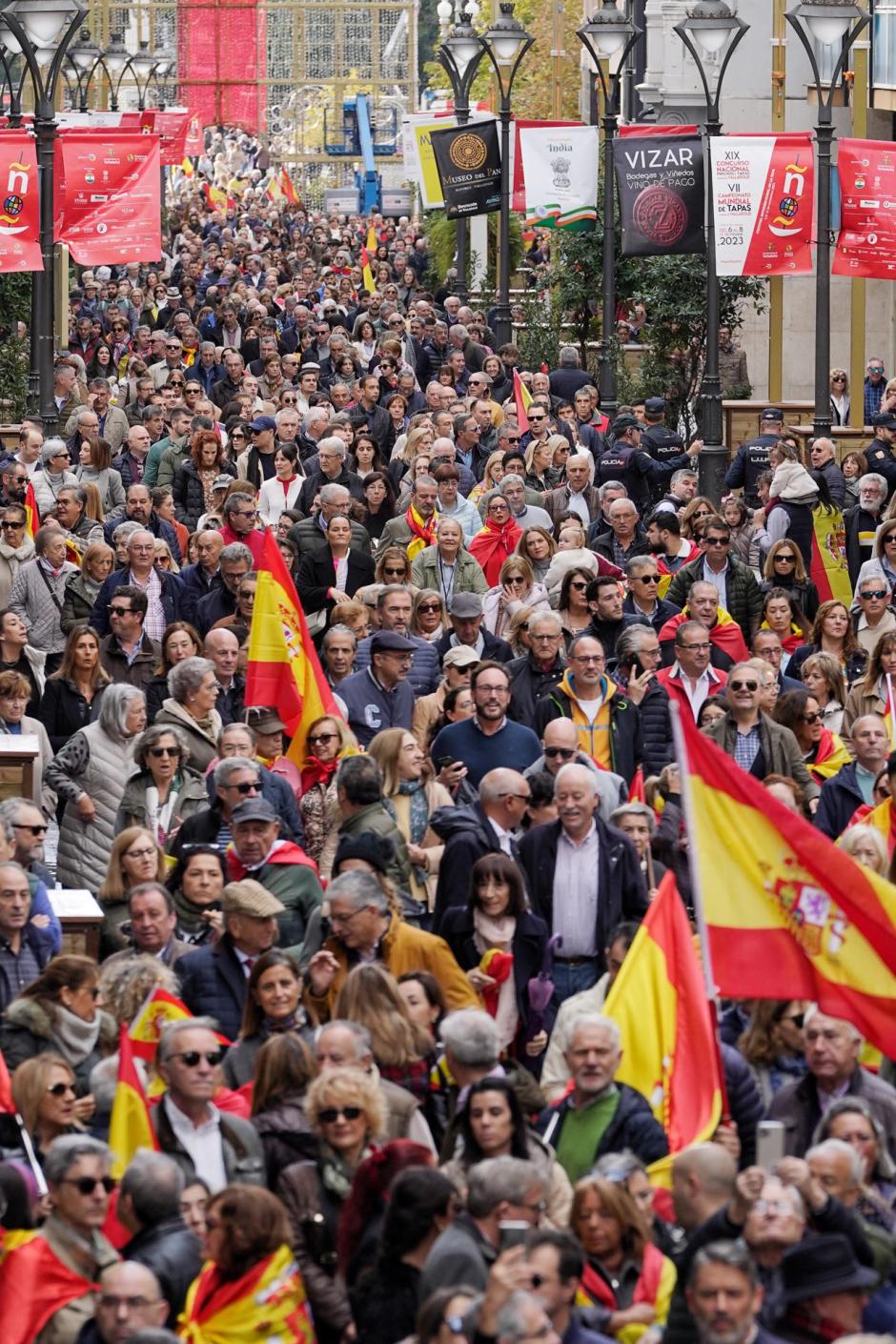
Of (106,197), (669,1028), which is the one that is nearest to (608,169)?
(106,197)

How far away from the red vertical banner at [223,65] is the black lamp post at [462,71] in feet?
256

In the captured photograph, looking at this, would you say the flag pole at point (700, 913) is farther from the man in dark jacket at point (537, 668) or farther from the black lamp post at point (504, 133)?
the black lamp post at point (504, 133)

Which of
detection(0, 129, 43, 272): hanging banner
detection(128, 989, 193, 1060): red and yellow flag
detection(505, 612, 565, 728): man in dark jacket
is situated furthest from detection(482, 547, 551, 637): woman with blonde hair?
detection(0, 129, 43, 272): hanging banner

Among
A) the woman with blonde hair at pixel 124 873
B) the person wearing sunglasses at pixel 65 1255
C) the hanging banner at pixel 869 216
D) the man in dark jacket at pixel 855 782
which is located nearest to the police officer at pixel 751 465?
the hanging banner at pixel 869 216

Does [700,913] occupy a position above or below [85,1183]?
above

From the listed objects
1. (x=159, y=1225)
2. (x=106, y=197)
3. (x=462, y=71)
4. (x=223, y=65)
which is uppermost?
(x=223, y=65)

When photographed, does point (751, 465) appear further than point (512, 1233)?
Yes

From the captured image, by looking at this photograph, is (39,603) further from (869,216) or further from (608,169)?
(608,169)

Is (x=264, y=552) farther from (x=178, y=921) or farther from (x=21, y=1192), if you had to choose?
(x=21, y=1192)

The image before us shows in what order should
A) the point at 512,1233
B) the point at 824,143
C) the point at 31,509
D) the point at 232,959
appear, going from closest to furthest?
1. the point at 512,1233
2. the point at 232,959
3. the point at 31,509
4. the point at 824,143

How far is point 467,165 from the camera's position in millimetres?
36844

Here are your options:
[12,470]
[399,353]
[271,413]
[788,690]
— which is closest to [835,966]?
[788,690]

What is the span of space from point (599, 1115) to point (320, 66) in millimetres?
126666

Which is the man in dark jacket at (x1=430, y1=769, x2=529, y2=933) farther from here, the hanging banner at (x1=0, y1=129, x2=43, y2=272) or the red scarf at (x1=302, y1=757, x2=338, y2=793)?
the hanging banner at (x1=0, y1=129, x2=43, y2=272)
